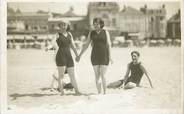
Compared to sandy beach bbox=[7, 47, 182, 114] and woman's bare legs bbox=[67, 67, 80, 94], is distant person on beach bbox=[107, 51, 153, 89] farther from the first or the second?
woman's bare legs bbox=[67, 67, 80, 94]

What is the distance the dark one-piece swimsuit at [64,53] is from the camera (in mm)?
1708

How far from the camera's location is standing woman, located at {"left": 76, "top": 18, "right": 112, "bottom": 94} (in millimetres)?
1714

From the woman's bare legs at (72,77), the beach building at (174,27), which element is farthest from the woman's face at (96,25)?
the beach building at (174,27)

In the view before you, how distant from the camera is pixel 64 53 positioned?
1709 millimetres

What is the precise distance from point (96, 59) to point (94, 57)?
0.6 inches

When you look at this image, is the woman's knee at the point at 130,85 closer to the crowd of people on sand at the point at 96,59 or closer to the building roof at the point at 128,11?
the crowd of people on sand at the point at 96,59

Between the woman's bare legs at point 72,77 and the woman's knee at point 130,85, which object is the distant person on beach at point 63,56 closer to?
the woman's bare legs at point 72,77

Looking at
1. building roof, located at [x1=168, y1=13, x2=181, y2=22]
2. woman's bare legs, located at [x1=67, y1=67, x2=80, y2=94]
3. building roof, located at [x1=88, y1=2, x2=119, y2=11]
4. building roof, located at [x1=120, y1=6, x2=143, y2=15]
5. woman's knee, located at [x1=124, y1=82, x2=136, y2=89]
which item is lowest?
woman's knee, located at [x1=124, y1=82, x2=136, y2=89]

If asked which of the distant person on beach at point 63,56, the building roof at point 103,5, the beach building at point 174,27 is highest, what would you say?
the building roof at point 103,5

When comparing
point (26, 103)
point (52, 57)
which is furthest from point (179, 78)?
point (26, 103)

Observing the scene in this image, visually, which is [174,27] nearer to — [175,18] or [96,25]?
[175,18]

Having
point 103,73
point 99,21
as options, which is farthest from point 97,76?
point 99,21

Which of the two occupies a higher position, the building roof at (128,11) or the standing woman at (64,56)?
the building roof at (128,11)

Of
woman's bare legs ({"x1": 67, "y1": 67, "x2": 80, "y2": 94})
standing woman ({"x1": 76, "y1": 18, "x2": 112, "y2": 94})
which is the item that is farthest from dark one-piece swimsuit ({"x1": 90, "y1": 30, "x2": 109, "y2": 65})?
woman's bare legs ({"x1": 67, "y1": 67, "x2": 80, "y2": 94})
